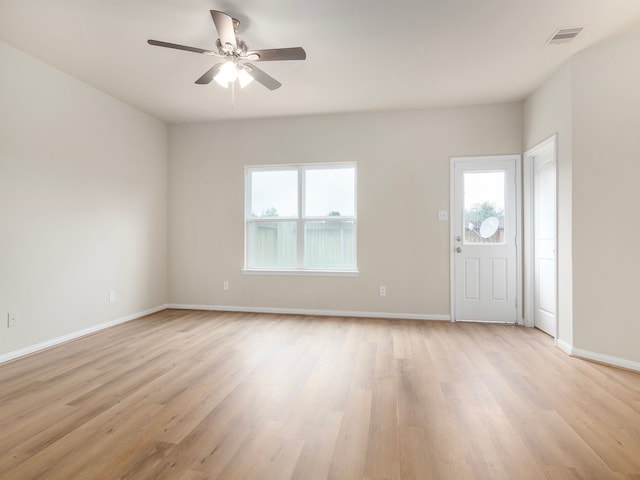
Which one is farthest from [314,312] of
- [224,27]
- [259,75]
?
[224,27]

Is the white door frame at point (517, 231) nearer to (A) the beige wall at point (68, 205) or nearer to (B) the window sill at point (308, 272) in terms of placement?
(B) the window sill at point (308, 272)

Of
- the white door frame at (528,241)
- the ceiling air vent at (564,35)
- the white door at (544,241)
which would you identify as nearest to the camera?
the ceiling air vent at (564,35)

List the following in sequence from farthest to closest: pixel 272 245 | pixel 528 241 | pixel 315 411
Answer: pixel 272 245 < pixel 528 241 < pixel 315 411

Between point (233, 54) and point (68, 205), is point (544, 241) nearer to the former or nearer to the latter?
point (233, 54)

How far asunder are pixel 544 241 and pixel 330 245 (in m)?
2.58

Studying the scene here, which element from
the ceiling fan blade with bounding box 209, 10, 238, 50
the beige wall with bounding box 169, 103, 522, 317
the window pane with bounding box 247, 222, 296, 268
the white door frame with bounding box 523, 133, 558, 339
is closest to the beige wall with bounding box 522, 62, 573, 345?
the white door frame with bounding box 523, 133, 558, 339

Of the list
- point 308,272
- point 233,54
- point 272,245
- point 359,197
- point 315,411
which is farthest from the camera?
point 272,245

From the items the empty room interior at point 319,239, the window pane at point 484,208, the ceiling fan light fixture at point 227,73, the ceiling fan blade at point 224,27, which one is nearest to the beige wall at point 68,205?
the empty room interior at point 319,239

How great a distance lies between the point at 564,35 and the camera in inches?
115

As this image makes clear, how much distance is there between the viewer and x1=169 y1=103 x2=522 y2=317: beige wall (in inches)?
181

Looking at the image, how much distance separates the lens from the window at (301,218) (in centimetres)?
491

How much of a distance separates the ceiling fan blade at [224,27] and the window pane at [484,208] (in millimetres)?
3300

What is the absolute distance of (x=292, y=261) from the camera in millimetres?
5043

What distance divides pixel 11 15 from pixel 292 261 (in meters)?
3.67
